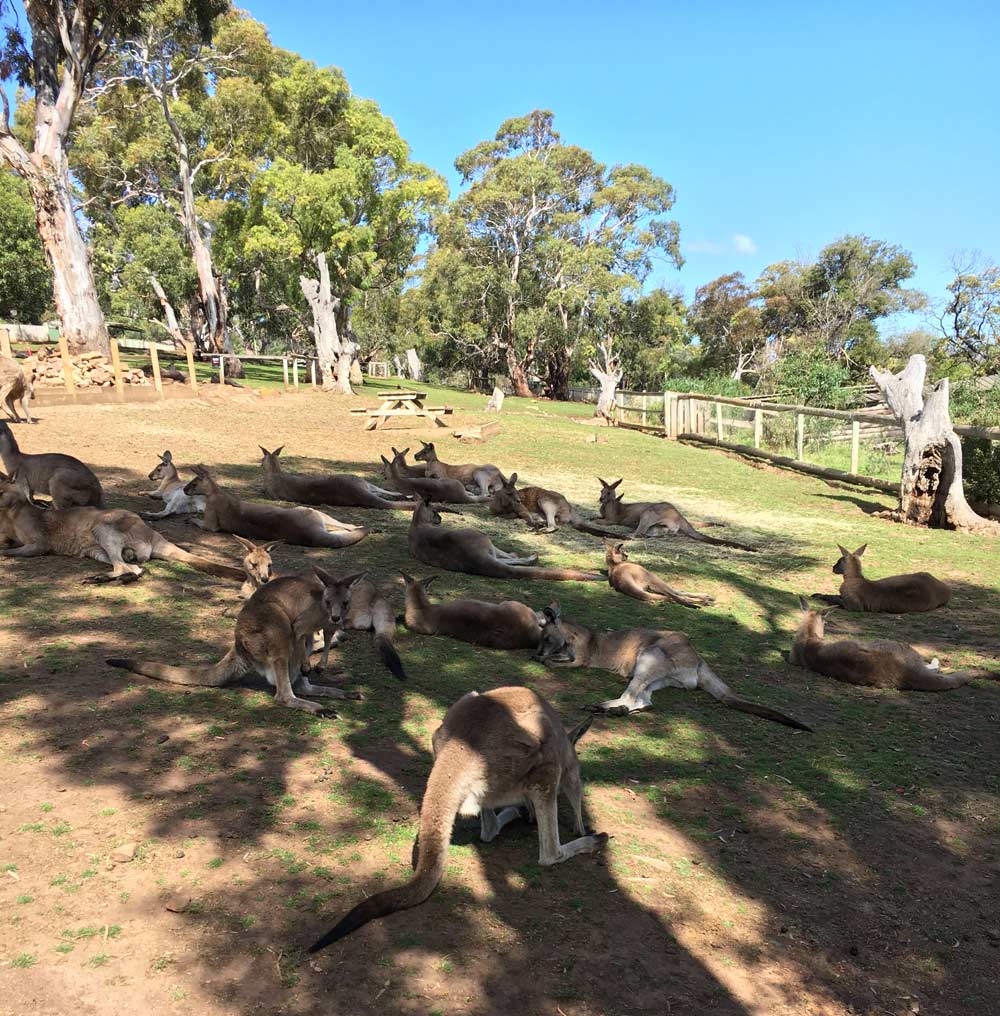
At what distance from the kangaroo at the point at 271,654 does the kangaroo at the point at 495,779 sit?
5.16ft

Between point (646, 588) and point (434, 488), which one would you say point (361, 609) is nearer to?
point (646, 588)

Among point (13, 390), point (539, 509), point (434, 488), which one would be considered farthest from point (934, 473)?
point (13, 390)

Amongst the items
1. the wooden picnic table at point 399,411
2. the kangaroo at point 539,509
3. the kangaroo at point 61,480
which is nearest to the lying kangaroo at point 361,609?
the kangaroo at point 61,480

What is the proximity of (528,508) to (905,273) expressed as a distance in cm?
4455

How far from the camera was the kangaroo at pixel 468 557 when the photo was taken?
8258mm

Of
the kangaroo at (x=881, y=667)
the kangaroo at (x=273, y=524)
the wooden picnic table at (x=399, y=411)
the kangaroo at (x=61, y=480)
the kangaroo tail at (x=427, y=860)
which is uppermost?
the wooden picnic table at (x=399, y=411)

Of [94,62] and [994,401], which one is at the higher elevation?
[94,62]

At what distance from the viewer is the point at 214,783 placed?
12.6 feet

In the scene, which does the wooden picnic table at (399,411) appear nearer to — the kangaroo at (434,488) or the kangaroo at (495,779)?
the kangaroo at (434,488)

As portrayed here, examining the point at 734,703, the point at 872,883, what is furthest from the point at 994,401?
the point at 872,883

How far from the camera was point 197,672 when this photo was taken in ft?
16.0

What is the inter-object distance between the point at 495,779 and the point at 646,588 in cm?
505

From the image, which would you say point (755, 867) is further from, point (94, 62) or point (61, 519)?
point (94, 62)

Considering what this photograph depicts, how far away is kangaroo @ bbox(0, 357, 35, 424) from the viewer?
50.0ft
